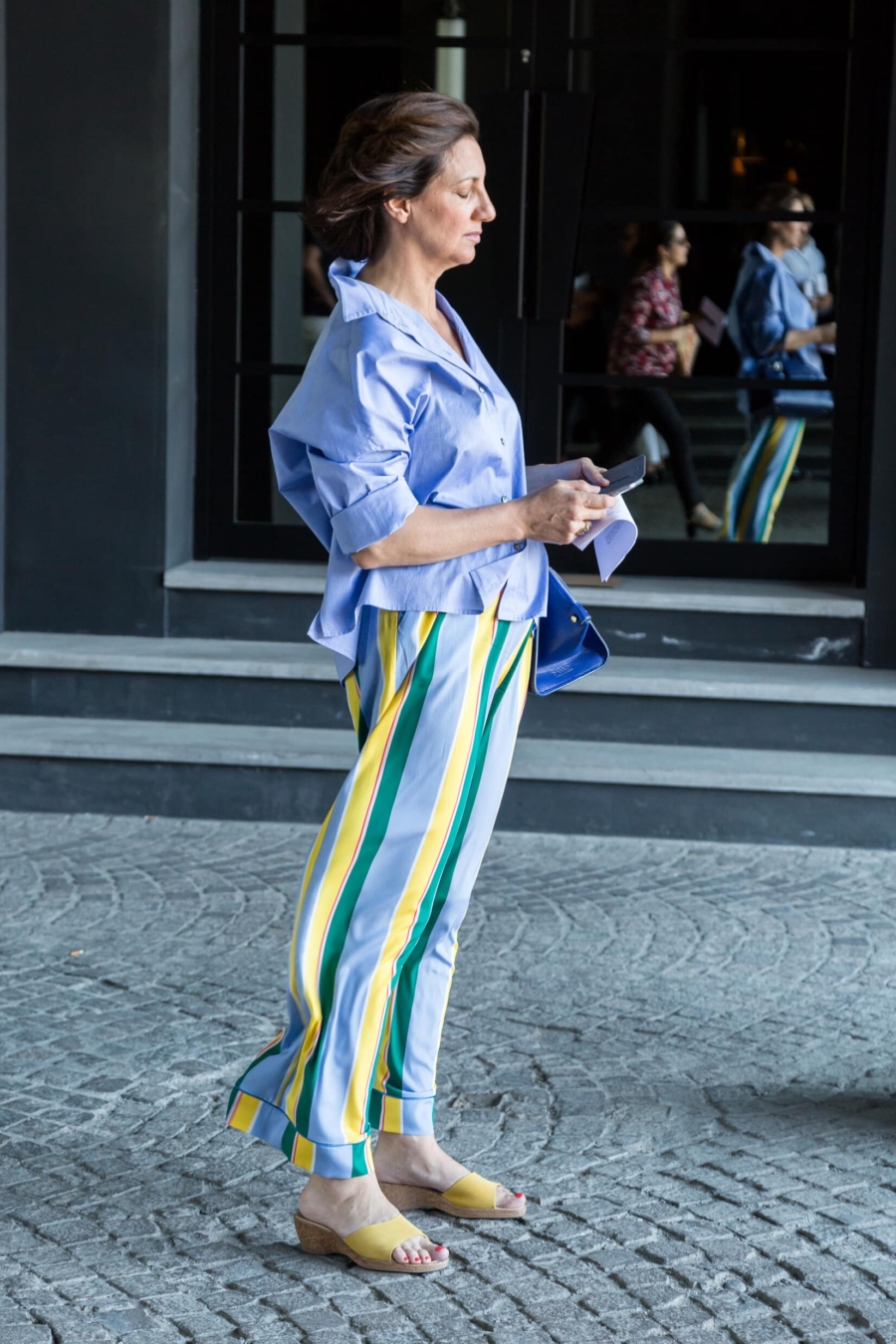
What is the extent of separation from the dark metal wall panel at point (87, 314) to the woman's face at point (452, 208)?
4.06 metres

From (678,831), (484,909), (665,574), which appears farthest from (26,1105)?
(665,574)

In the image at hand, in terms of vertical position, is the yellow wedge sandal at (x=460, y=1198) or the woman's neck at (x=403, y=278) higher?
the woman's neck at (x=403, y=278)

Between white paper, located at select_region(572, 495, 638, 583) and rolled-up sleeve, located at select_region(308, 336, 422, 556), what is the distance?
362mm

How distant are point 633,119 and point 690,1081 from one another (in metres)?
4.87

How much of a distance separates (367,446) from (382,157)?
49 cm

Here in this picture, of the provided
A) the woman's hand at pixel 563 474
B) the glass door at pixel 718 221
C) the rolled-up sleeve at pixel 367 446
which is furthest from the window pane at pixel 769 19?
the rolled-up sleeve at pixel 367 446

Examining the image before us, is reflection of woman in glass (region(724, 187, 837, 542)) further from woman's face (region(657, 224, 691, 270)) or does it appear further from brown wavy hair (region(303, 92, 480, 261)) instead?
brown wavy hair (region(303, 92, 480, 261))

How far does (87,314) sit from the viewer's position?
675cm

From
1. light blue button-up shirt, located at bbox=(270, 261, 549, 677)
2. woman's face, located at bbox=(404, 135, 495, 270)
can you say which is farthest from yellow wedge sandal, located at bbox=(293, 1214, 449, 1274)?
woman's face, located at bbox=(404, 135, 495, 270)

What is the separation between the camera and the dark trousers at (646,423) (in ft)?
24.7

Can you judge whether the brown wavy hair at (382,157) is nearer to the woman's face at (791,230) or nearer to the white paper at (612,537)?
the white paper at (612,537)

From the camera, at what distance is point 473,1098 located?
3643 millimetres

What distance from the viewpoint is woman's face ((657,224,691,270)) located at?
743cm

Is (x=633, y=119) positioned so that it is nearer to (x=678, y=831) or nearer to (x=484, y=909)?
(x=678, y=831)
